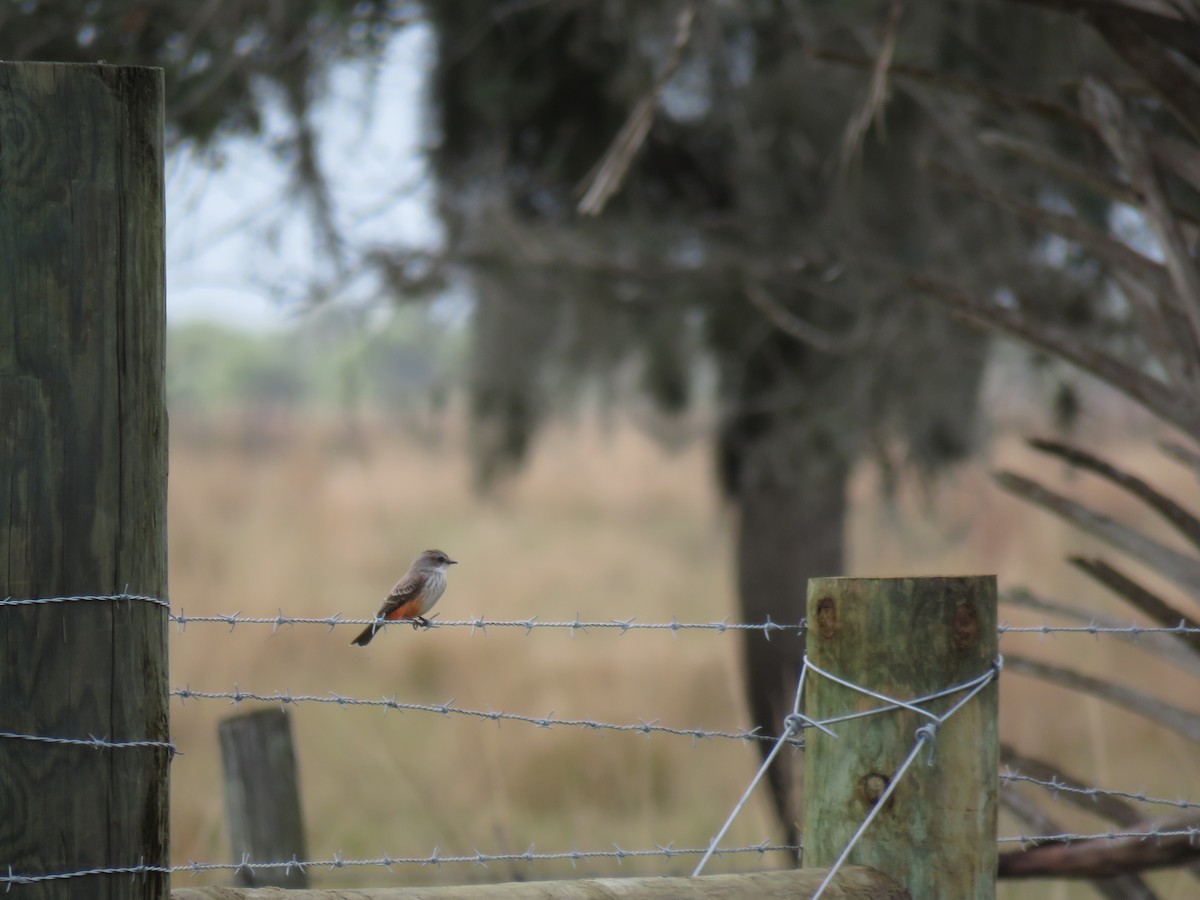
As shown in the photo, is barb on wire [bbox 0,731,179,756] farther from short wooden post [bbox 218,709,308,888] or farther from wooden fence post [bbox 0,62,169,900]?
short wooden post [bbox 218,709,308,888]

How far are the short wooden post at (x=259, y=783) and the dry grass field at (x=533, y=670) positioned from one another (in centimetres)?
63

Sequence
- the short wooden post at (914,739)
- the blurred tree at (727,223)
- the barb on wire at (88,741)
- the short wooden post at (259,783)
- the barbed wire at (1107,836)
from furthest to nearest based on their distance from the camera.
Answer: the blurred tree at (727,223), the short wooden post at (259,783), the barbed wire at (1107,836), the short wooden post at (914,739), the barb on wire at (88,741)

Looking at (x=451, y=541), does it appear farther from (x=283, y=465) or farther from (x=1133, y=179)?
(x=1133, y=179)

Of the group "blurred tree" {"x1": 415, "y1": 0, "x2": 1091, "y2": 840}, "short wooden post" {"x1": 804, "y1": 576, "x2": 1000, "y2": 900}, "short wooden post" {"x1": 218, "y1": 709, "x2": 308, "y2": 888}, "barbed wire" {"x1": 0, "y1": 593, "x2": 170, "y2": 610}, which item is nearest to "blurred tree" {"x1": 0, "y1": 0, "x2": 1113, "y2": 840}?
"blurred tree" {"x1": 415, "y1": 0, "x2": 1091, "y2": 840}

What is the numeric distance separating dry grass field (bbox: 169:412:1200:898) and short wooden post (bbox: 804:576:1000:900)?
1996mm

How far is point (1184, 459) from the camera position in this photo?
315 cm

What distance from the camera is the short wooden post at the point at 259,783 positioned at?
3.81m

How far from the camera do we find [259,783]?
3.82 metres

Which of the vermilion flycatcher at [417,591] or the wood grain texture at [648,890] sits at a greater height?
the vermilion flycatcher at [417,591]

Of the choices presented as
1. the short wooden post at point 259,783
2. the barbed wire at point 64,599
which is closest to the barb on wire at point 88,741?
the barbed wire at point 64,599

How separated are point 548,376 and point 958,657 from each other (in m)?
5.34

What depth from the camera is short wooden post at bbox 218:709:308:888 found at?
3814 mm

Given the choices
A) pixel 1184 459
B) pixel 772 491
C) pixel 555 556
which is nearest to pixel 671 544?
pixel 555 556

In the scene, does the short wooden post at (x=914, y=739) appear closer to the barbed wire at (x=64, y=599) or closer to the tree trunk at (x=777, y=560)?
the barbed wire at (x=64, y=599)
